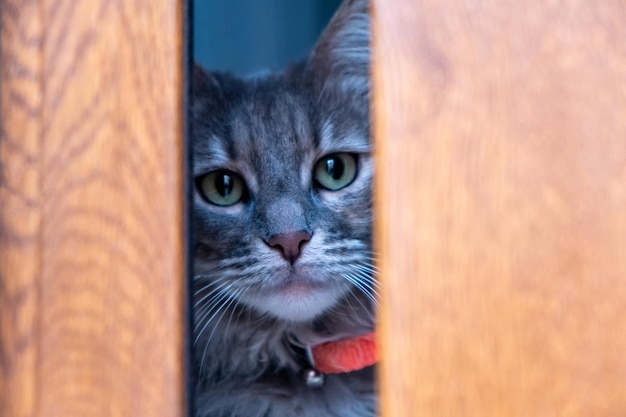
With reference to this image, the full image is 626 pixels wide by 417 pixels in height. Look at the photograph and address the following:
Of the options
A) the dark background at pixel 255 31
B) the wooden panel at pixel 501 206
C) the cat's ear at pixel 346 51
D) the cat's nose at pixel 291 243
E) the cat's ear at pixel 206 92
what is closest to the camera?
the wooden panel at pixel 501 206

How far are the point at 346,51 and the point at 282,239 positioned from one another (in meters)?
0.48

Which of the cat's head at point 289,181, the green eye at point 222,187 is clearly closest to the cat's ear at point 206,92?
the cat's head at point 289,181

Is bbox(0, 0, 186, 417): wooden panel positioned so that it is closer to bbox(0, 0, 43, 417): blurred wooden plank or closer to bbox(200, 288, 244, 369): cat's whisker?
bbox(0, 0, 43, 417): blurred wooden plank

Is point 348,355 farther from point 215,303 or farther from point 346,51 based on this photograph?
point 346,51

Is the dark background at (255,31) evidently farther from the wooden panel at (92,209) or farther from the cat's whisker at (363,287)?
the wooden panel at (92,209)

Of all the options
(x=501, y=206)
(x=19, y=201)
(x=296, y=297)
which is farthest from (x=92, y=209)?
(x=296, y=297)

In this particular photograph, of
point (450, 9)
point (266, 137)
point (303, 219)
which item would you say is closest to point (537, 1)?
point (450, 9)

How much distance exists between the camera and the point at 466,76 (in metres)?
0.70

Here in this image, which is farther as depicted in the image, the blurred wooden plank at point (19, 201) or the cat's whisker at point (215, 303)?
the cat's whisker at point (215, 303)

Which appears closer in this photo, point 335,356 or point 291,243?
point 291,243

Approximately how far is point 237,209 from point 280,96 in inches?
12.1

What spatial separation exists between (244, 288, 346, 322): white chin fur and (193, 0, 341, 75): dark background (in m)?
0.93

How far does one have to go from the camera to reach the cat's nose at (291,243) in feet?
3.75

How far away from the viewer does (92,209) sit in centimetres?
69
